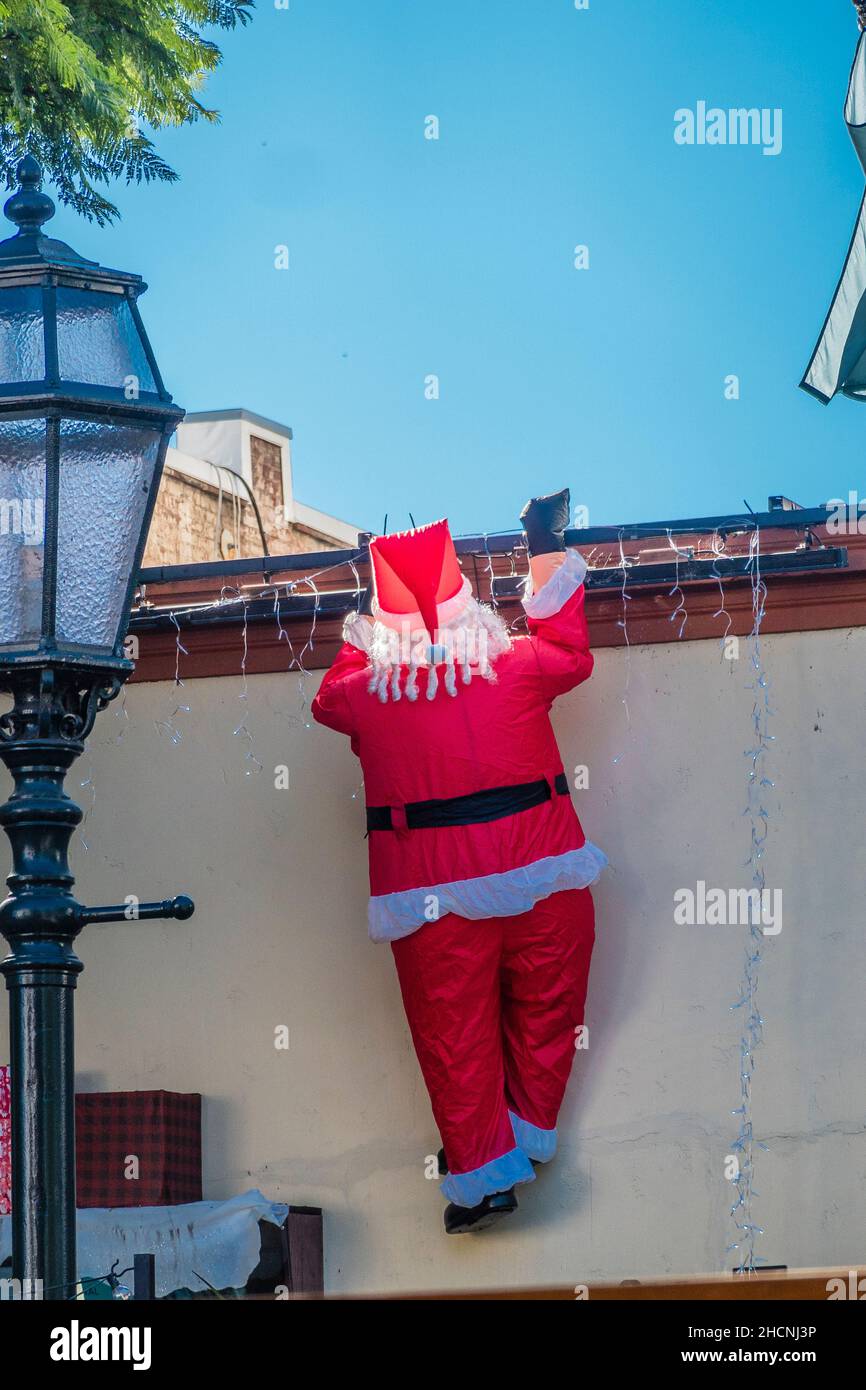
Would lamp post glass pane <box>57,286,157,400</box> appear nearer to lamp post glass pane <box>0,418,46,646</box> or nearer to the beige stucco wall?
lamp post glass pane <box>0,418,46,646</box>

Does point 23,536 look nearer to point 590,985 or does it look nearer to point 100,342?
point 100,342

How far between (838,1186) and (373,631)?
8.38 ft

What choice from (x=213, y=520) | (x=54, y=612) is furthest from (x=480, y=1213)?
(x=213, y=520)

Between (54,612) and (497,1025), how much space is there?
3311 millimetres

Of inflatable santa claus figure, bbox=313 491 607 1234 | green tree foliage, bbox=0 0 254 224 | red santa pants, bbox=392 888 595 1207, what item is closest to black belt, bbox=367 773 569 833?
inflatable santa claus figure, bbox=313 491 607 1234

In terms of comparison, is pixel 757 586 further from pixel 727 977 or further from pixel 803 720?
pixel 727 977

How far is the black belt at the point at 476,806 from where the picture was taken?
760cm

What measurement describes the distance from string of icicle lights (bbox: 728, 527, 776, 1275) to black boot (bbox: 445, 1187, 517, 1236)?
0.79m

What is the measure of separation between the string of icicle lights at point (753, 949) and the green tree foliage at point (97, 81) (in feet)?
9.27

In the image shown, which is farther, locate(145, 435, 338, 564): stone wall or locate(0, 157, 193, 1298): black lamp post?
locate(145, 435, 338, 564): stone wall

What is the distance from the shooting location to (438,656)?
24.9 ft

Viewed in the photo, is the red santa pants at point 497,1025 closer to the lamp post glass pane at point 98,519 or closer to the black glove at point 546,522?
the black glove at point 546,522

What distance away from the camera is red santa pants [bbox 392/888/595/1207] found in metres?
7.55
